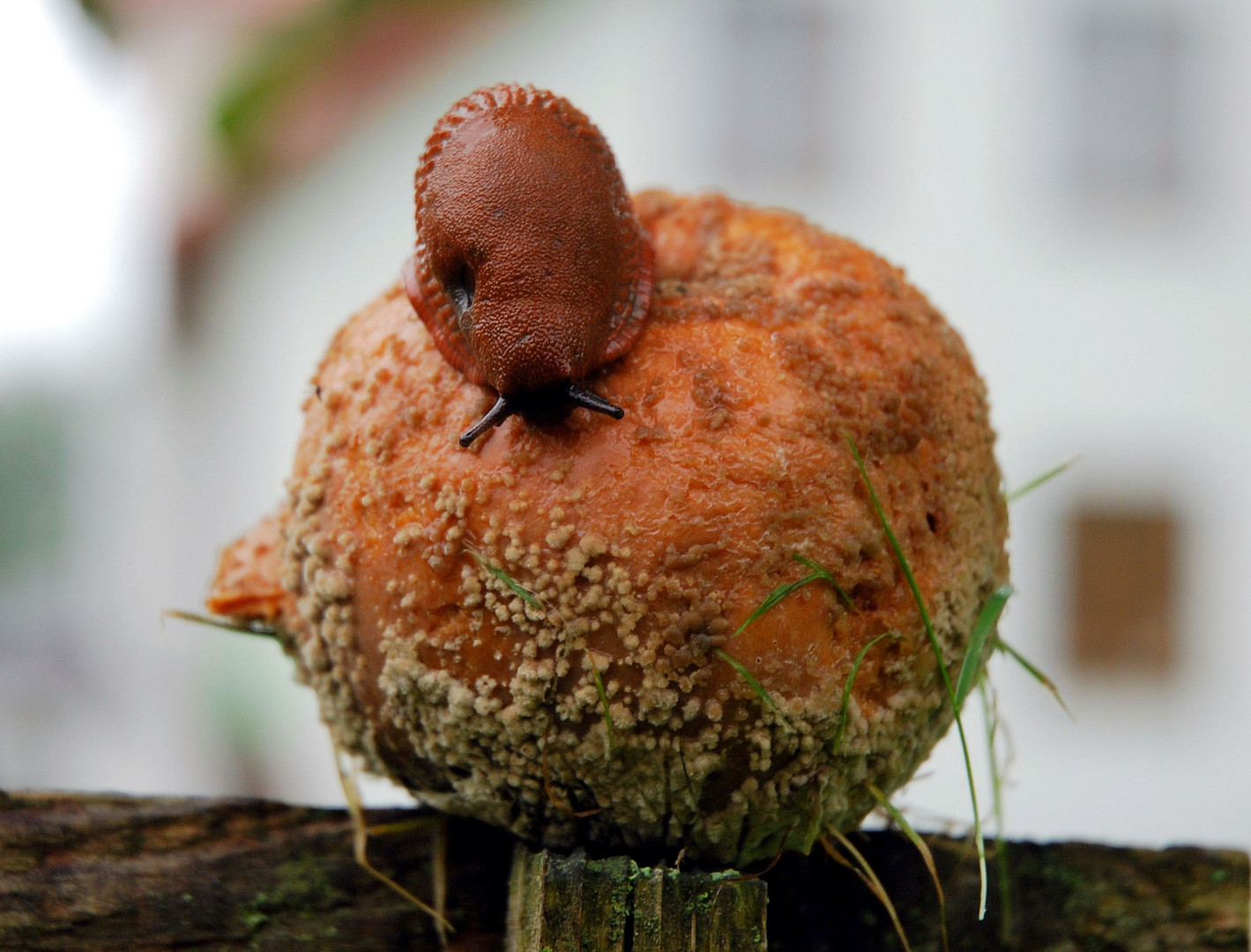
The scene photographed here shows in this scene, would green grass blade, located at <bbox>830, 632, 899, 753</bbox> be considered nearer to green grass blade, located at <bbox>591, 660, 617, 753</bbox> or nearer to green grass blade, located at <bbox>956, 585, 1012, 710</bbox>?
green grass blade, located at <bbox>956, 585, 1012, 710</bbox>

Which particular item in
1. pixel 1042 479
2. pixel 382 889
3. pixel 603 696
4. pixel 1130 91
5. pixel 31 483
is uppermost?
pixel 1130 91

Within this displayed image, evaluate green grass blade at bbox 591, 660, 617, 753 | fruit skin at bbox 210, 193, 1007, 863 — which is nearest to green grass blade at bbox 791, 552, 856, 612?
fruit skin at bbox 210, 193, 1007, 863

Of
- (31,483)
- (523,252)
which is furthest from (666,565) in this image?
(31,483)

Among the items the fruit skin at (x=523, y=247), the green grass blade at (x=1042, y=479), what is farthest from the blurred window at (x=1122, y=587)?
the fruit skin at (x=523, y=247)

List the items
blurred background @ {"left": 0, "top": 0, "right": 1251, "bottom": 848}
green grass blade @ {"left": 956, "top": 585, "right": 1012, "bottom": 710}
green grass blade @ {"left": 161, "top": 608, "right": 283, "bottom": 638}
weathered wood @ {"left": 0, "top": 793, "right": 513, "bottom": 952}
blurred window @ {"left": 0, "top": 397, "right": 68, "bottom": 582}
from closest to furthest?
green grass blade @ {"left": 956, "top": 585, "right": 1012, "bottom": 710}
weathered wood @ {"left": 0, "top": 793, "right": 513, "bottom": 952}
green grass blade @ {"left": 161, "top": 608, "right": 283, "bottom": 638}
blurred background @ {"left": 0, "top": 0, "right": 1251, "bottom": 848}
blurred window @ {"left": 0, "top": 397, "right": 68, "bottom": 582}

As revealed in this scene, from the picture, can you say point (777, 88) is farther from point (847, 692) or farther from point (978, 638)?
point (847, 692)

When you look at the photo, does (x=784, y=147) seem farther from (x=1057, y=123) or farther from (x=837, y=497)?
(x=837, y=497)

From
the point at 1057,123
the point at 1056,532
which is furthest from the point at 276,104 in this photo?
the point at 1056,532
